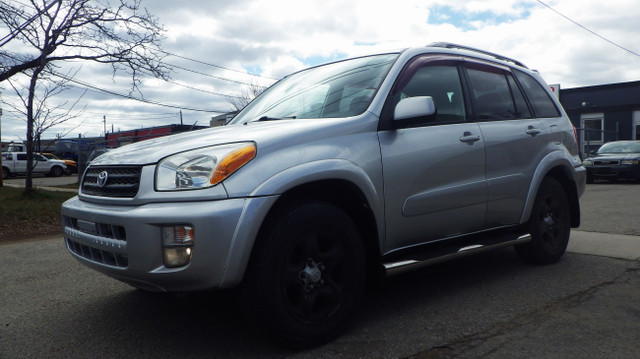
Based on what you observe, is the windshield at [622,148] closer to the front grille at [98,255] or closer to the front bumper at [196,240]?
the front bumper at [196,240]

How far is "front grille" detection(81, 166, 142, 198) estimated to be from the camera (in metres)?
2.77

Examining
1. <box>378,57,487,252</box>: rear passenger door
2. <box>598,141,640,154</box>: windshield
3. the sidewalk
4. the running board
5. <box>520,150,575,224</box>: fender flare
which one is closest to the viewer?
the running board

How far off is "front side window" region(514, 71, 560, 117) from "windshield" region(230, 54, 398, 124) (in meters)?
1.64

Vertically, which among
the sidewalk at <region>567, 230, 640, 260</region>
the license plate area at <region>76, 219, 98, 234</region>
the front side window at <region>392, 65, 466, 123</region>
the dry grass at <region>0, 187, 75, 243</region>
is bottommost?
the sidewalk at <region>567, 230, 640, 260</region>

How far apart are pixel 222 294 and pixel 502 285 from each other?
2119 millimetres

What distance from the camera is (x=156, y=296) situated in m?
3.92

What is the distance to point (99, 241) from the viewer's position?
2770mm

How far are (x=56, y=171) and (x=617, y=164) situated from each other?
27884 millimetres

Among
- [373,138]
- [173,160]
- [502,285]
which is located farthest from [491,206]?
[173,160]

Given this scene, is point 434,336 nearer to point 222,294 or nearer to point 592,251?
point 222,294

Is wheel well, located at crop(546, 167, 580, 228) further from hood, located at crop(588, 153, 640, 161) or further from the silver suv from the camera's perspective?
hood, located at crop(588, 153, 640, 161)

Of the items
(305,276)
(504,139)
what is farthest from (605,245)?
(305,276)

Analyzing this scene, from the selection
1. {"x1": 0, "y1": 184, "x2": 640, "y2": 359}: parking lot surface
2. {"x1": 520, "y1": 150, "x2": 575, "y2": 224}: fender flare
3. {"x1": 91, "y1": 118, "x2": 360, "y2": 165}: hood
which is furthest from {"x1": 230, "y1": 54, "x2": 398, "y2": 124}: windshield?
{"x1": 520, "y1": 150, "x2": 575, "y2": 224}: fender flare

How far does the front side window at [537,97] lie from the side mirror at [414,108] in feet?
6.08
